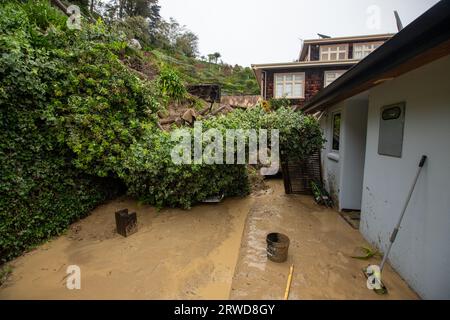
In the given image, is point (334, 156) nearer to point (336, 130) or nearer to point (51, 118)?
point (336, 130)

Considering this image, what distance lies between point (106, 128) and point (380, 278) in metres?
5.24

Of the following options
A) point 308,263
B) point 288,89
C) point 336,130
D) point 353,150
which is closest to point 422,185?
point 308,263

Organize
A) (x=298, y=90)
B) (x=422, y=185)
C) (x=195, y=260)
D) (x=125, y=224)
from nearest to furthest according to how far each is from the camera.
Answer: (x=422, y=185)
(x=195, y=260)
(x=125, y=224)
(x=298, y=90)

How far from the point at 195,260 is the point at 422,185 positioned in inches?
123

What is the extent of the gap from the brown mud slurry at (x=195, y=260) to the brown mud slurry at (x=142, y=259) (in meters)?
0.01

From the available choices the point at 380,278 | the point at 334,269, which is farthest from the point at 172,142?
the point at 380,278

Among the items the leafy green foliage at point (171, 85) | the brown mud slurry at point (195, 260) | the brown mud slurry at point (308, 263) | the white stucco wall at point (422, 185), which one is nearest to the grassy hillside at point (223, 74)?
the leafy green foliage at point (171, 85)

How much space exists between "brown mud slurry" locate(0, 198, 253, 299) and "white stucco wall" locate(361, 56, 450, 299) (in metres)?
2.28

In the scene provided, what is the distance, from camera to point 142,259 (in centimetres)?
310

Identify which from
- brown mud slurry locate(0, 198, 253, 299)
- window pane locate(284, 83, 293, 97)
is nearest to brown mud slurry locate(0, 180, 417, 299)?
brown mud slurry locate(0, 198, 253, 299)

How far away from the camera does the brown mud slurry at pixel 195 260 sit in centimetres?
252

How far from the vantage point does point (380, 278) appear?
105 inches

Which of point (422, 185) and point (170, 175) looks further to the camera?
point (170, 175)

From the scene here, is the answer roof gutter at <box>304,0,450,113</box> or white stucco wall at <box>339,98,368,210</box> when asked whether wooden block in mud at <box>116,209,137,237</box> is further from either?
white stucco wall at <box>339,98,368,210</box>
